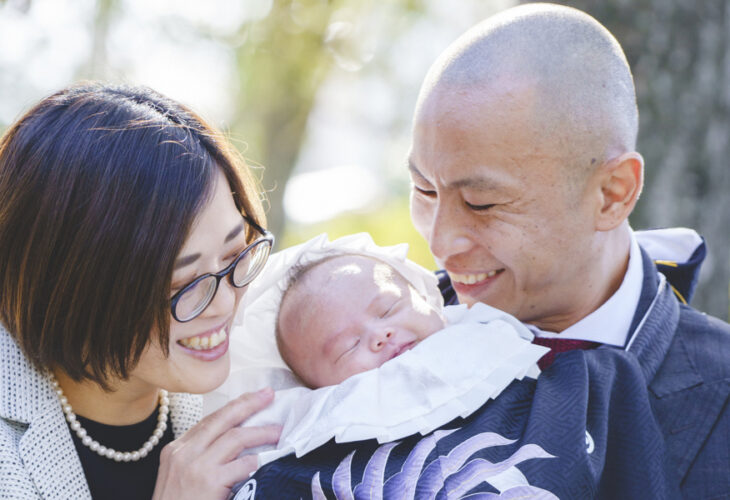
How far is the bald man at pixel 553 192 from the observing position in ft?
7.88

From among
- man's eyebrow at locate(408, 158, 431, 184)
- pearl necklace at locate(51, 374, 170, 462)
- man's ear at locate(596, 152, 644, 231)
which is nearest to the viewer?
pearl necklace at locate(51, 374, 170, 462)

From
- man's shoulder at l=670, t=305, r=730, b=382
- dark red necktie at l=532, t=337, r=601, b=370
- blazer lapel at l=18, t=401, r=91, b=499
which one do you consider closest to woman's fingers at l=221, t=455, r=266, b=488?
blazer lapel at l=18, t=401, r=91, b=499

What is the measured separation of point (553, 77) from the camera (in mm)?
2434

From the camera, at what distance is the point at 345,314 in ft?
7.95

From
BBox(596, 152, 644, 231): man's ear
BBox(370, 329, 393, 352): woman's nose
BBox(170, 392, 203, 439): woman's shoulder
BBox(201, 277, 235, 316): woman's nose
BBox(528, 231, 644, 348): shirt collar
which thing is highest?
BBox(596, 152, 644, 231): man's ear

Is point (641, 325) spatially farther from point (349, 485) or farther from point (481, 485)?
point (349, 485)

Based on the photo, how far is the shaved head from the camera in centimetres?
242

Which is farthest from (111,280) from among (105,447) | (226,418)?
(105,447)

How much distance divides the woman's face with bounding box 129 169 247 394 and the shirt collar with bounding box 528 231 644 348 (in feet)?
3.40

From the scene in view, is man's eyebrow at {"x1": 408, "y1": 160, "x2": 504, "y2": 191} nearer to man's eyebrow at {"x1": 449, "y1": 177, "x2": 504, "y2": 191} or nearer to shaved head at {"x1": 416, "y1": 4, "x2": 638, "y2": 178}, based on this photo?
man's eyebrow at {"x1": 449, "y1": 177, "x2": 504, "y2": 191}

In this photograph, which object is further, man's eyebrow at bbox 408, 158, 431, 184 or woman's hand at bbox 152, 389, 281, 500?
man's eyebrow at bbox 408, 158, 431, 184

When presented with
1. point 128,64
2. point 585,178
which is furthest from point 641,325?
point 128,64

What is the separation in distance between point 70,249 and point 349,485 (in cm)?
94

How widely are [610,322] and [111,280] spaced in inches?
62.3
